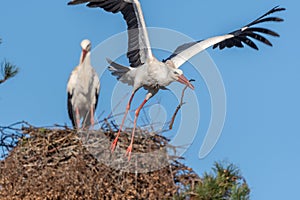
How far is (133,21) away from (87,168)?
2.46 metres

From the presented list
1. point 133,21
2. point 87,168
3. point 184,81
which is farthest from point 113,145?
point 133,21

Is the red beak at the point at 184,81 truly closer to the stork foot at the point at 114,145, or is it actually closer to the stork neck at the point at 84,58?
the stork neck at the point at 84,58

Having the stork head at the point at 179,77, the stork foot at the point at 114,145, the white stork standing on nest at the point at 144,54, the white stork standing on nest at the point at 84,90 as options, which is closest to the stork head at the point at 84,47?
the white stork standing on nest at the point at 84,90

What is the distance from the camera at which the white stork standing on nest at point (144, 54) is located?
9312mm

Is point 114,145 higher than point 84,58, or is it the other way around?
point 84,58

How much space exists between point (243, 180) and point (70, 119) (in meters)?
3.14

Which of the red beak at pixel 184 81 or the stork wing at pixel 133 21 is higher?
the stork wing at pixel 133 21

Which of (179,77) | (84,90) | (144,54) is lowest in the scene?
(84,90)

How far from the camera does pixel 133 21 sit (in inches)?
371

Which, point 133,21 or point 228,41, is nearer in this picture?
point 133,21

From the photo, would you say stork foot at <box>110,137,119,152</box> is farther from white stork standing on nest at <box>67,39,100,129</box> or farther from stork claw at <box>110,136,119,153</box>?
white stork standing on nest at <box>67,39,100,129</box>

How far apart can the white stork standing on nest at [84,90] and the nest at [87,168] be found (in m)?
0.92

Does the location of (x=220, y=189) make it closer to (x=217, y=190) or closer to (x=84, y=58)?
(x=217, y=190)

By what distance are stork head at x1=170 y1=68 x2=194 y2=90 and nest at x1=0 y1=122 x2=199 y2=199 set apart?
137 cm
